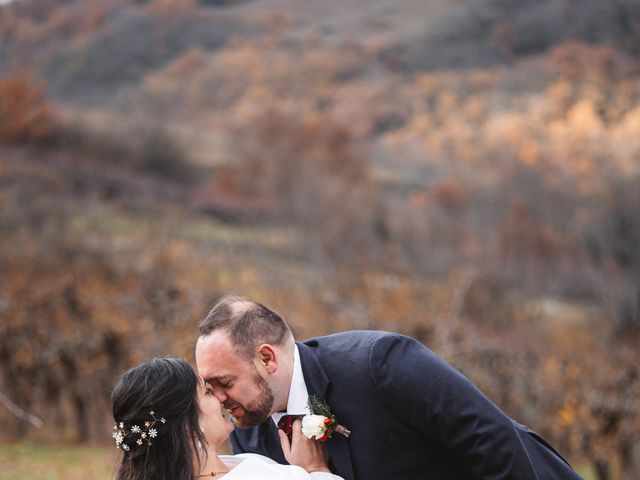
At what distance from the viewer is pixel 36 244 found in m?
18.9

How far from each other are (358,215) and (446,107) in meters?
23.8

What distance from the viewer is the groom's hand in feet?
10.4

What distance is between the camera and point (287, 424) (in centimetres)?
326

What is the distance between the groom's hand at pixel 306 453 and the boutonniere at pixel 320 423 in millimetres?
74

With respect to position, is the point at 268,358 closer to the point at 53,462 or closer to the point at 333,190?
the point at 53,462

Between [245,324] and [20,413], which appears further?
[20,413]

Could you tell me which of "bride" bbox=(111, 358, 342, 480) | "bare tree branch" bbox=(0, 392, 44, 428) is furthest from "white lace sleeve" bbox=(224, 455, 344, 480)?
"bare tree branch" bbox=(0, 392, 44, 428)

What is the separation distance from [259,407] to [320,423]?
22cm

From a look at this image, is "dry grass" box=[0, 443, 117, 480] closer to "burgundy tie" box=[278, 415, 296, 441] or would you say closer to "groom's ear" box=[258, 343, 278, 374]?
"burgundy tie" box=[278, 415, 296, 441]

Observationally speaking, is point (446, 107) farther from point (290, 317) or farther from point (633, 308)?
point (290, 317)

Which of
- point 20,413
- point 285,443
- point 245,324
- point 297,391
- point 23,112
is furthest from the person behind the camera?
point 23,112

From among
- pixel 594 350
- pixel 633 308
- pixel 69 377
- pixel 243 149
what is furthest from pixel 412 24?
pixel 69 377

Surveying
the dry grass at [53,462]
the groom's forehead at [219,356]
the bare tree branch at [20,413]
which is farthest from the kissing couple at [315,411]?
the dry grass at [53,462]

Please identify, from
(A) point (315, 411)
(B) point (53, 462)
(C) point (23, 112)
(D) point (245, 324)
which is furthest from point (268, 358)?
(C) point (23, 112)
